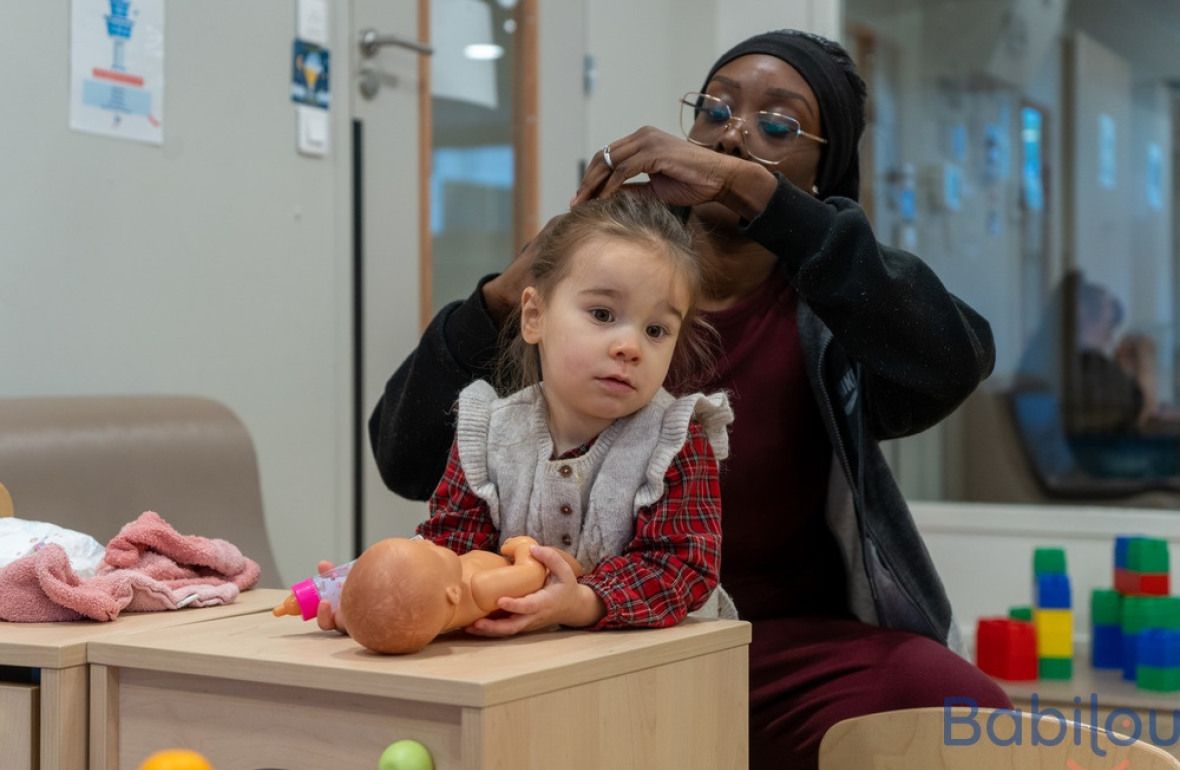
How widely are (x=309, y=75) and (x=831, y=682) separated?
6.16 ft

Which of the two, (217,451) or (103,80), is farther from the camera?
(103,80)

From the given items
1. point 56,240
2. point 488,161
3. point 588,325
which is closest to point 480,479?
point 588,325

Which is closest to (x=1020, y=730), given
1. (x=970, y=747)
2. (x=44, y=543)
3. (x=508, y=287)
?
(x=970, y=747)

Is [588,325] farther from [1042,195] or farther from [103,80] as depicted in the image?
[1042,195]

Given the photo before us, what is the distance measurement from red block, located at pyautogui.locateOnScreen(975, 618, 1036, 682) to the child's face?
6.06ft

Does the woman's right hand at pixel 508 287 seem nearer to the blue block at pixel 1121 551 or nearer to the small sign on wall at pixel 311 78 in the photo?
the small sign on wall at pixel 311 78

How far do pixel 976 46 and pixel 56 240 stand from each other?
2469 mm

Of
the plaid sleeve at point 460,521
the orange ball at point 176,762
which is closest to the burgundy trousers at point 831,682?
the plaid sleeve at point 460,521

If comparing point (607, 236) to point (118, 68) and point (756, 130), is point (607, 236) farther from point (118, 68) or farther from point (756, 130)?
point (118, 68)

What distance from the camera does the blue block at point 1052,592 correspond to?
9.96 feet

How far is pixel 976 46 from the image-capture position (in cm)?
376

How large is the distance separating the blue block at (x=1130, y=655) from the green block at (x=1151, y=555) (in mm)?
157

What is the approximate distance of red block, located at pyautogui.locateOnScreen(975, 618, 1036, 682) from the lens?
9.76 ft

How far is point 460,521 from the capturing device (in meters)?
1.42
